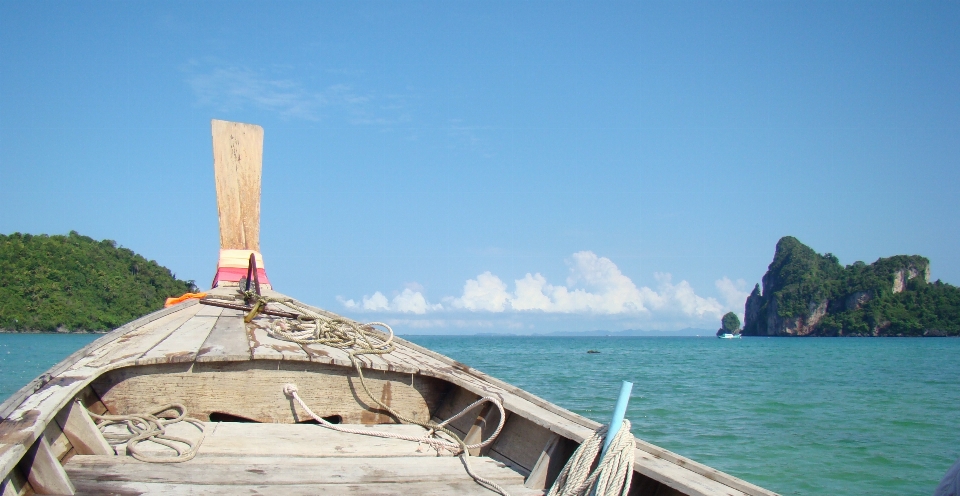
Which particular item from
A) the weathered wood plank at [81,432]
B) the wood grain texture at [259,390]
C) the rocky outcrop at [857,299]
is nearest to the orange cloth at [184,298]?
the wood grain texture at [259,390]

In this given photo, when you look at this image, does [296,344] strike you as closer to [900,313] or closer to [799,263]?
[900,313]

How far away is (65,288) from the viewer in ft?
195

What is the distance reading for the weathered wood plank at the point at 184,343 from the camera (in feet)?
10.5

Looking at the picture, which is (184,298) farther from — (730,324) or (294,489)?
(730,324)

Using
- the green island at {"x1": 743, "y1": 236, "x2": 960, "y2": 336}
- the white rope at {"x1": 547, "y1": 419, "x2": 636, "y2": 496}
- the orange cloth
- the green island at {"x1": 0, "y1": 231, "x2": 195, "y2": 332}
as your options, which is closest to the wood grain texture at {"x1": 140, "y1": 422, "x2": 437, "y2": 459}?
the white rope at {"x1": 547, "y1": 419, "x2": 636, "y2": 496}

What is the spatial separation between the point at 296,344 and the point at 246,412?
523 millimetres

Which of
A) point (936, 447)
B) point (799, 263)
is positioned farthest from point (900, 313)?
point (936, 447)

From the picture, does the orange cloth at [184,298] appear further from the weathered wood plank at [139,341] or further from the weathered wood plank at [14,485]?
the weathered wood plank at [14,485]

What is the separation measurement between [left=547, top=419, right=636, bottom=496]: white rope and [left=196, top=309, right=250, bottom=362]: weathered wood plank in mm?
1689

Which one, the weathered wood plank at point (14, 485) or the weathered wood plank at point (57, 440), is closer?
the weathered wood plank at point (14, 485)

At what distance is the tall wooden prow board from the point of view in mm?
6707

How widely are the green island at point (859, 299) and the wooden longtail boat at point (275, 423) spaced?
99.2 metres

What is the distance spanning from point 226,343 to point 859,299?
335ft

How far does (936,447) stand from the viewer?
33.2 ft
